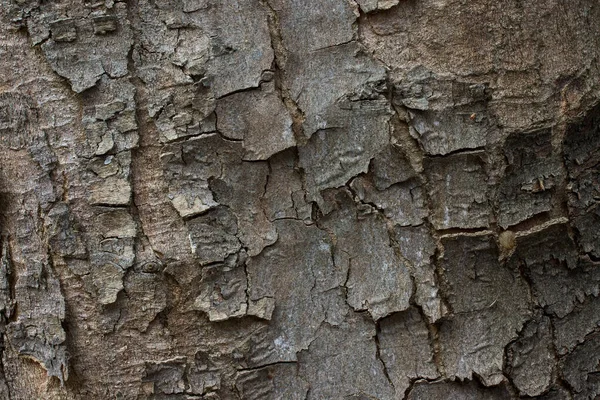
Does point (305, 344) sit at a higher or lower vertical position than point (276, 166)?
lower

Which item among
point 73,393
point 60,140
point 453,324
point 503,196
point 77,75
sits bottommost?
point 73,393

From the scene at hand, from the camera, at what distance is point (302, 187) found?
1060 mm

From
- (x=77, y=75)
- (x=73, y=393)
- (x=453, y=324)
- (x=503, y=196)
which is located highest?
(x=77, y=75)

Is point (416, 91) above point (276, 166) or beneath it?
above

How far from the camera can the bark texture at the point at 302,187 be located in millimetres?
1046

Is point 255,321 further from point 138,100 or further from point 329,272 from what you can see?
point 138,100

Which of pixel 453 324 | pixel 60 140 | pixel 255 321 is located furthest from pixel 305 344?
pixel 60 140

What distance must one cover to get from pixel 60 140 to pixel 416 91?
0.61 metres

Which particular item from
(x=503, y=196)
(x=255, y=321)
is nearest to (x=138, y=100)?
(x=255, y=321)

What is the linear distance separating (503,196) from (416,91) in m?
0.23

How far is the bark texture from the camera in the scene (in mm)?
1046

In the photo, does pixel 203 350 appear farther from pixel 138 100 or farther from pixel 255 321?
pixel 138 100

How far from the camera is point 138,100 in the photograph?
106cm

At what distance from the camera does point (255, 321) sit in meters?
1.06
